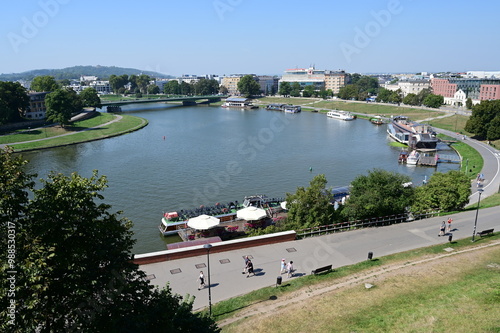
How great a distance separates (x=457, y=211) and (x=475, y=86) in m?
100

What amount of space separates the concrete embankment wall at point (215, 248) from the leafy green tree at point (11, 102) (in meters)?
58.5

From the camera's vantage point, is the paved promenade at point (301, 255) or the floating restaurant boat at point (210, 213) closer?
the paved promenade at point (301, 255)

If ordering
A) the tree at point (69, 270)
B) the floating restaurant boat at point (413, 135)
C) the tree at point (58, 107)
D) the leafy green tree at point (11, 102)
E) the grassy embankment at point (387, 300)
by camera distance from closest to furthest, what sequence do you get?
the tree at point (69, 270), the grassy embankment at point (387, 300), the floating restaurant boat at point (413, 135), the leafy green tree at point (11, 102), the tree at point (58, 107)

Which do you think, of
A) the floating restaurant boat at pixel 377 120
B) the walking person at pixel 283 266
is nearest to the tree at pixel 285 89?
the floating restaurant boat at pixel 377 120

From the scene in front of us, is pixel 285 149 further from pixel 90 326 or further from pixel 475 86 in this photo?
pixel 475 86

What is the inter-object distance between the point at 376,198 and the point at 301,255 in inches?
306

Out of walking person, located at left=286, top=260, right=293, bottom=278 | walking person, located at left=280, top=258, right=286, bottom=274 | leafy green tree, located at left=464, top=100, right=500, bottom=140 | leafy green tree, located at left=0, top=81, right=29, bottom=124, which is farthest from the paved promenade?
leafy green tree, located at left=0, top=81, right=29, bottom=124

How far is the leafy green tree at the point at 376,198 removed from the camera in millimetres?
23016

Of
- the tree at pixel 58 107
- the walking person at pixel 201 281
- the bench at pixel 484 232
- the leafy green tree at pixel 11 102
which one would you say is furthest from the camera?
the tree at pixel 58 107

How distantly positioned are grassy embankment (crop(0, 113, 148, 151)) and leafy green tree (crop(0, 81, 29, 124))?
13.5 feet

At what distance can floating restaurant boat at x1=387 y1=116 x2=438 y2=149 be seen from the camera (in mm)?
57950

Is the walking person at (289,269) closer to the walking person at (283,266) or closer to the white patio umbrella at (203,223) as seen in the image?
the walking person at (283,266)

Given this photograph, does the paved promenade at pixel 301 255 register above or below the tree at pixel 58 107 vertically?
below

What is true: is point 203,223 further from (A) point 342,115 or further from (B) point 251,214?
(A) point 342,115
